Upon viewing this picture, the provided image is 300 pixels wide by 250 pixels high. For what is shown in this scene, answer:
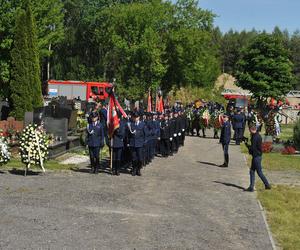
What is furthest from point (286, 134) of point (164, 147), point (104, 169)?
point (104, 169)

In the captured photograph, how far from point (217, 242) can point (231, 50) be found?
409 ft

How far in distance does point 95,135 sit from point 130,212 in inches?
209

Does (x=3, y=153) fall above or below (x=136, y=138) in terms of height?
below

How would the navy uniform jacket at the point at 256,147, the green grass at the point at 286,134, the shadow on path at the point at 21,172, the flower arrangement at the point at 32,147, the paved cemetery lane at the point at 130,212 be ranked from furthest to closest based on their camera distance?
the green grass at the point at 286,134 → the shadow on path at the point at 21,172 → the flower arrangement at the point at 32,147 → the navy uniform jacket at the point at 256,147 → the paved cemetery lane at the point at 130,212

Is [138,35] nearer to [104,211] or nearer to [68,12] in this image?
[68,12]

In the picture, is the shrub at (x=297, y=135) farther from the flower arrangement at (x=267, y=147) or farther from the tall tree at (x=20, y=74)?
the tall tree at (x=20, y=74)

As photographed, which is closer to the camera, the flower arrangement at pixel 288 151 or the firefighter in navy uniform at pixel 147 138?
the firefighter in navy uniform at pixel 147 138

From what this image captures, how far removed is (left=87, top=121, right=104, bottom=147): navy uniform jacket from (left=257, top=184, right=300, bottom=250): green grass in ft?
15.1

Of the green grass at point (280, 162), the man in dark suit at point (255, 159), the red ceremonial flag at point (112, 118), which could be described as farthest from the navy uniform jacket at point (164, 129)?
the man in dark suit at point (255, 159)

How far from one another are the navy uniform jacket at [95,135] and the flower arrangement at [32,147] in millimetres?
1303

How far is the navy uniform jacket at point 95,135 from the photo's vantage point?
54.0ft

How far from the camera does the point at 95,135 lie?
1645 cm

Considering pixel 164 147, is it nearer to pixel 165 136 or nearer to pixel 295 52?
pixel 165 136

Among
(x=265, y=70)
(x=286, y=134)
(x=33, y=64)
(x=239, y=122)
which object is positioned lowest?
(x=286, y=134)
